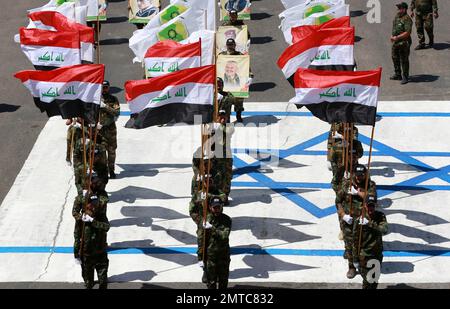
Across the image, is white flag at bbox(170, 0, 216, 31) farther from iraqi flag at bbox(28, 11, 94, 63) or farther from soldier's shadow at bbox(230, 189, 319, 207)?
soldier's shadow at bbox(230, 189, 319, 207)

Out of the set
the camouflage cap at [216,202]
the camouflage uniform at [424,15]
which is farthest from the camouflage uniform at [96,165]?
the camouflage uniform at [424,15]

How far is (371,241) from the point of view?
1736cm

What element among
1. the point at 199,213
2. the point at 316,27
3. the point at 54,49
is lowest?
the point at 199,213

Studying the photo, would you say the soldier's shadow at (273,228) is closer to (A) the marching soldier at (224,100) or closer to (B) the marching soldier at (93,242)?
(A) the marching soldier at (224,100)

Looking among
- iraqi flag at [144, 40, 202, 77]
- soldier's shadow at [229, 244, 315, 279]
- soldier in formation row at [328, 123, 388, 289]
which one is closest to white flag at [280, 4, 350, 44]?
soldier in formation row at [328, 123, 388, 289]

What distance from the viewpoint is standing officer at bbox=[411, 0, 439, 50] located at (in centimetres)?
2845

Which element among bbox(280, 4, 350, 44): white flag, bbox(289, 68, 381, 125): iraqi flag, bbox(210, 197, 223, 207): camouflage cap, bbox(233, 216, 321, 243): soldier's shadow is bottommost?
bbox(233, 216, 321, 243): soldier's shadow

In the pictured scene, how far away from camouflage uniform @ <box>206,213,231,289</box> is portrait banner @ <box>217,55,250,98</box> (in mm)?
7749

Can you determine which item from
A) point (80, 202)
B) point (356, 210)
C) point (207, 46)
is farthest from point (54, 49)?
point (356, 210)

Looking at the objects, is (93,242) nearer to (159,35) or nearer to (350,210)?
(350,210)

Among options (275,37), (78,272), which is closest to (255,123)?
(275,37)

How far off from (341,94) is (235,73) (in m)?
7.34

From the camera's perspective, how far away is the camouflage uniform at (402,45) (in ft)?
86.3

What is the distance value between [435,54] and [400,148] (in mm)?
6075
